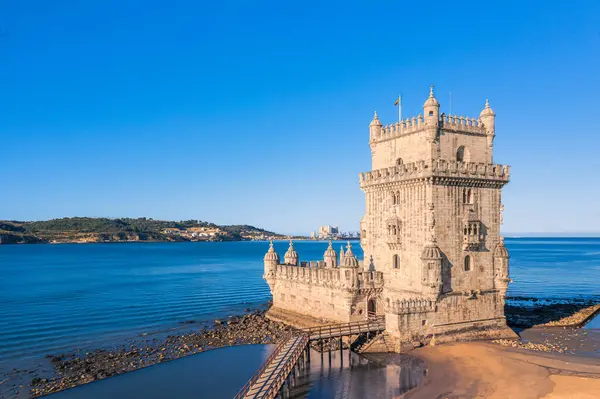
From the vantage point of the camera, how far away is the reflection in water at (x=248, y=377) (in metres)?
30.6

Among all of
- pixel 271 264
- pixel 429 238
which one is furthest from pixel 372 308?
pixel 271 264

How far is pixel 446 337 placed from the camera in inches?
1468

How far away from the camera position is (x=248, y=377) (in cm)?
3422

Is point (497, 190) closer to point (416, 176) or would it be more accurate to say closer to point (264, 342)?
point (416, 176)

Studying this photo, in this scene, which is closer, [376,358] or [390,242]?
[376,358]

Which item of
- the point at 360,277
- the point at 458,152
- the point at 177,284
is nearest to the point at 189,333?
the point at 360,277

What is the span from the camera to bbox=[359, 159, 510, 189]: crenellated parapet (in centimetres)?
3700

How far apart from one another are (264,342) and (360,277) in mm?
10858

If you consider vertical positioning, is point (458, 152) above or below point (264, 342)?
above

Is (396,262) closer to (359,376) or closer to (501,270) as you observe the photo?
(501,270)

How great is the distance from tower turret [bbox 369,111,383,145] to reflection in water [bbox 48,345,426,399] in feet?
60.6

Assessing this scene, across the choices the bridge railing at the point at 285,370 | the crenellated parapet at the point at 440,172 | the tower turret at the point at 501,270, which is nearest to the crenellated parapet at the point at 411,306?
the bridge railing at the point at 285,370

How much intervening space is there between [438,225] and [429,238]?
1.34 meters

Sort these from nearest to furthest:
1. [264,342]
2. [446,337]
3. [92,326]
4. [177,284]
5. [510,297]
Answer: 1. [446,337]
2. [264,342]
3. [92,326]
4. [510,297]
5. [177,284]
